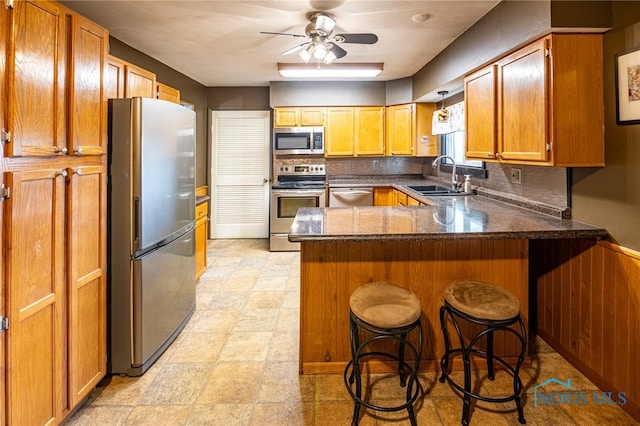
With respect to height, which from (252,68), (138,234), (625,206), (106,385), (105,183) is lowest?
(106,385)

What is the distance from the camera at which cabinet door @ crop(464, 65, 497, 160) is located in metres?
2.78

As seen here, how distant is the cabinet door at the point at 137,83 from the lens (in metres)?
2.38

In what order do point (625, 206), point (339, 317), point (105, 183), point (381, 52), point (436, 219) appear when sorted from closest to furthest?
point (625, 206) → point (105, 183) → point (339, 317) → point (436, 219) → point (381, 52)

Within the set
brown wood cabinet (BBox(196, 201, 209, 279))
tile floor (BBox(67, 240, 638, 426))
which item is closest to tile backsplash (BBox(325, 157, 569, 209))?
tile floor (BBox(67, 240, 638, 426))

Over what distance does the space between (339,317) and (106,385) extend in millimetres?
1430

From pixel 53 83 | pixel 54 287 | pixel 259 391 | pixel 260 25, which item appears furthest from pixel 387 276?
pixel 260 25

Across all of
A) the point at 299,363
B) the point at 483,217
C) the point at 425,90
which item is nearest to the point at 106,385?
the point at 299,363

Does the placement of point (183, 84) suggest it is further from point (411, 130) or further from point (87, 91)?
point (87, 91)

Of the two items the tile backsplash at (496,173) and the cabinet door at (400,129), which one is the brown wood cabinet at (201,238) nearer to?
the tile backsplash at (496,173)

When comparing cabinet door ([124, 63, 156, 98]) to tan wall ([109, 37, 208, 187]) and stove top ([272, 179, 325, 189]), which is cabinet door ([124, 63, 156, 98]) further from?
stove top ([272, 179, 325, 189])

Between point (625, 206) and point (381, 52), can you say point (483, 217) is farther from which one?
point (381, 52)

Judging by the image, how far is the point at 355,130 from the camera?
5.47 meters

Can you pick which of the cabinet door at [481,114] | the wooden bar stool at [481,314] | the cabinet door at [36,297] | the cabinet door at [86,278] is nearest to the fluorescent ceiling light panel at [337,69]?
the cabinet door at [481,114]

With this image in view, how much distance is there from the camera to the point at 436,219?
2.45m
